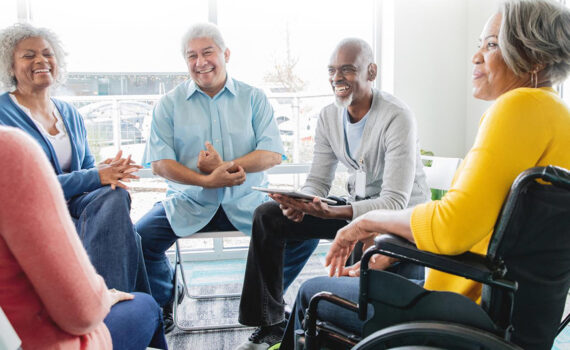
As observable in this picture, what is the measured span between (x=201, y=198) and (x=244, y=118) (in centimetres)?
54

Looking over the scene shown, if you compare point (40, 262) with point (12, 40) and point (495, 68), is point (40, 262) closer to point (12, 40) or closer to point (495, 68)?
point (495, 68)

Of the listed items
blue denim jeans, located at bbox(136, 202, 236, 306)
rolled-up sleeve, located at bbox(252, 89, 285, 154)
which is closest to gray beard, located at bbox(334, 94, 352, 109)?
rolled-up sleeve, located at bbox(252, 89, 285, 154)

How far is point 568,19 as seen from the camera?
1022mm

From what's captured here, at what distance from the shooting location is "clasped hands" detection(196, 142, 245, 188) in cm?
232

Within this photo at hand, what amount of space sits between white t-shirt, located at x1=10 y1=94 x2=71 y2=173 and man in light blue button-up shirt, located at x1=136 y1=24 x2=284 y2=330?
415mm

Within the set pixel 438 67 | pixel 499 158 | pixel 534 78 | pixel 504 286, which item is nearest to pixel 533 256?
pixel 504 286

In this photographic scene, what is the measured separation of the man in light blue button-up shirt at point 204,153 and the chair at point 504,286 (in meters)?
1.43

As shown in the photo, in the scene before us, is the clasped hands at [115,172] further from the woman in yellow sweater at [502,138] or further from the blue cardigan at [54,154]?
the woman in yellow sweater at [502,138]

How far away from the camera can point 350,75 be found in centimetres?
219

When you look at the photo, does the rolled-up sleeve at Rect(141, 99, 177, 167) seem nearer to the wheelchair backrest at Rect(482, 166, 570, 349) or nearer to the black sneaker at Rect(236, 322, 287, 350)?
the black sneaker at Rect(236, 322, 287, 350)

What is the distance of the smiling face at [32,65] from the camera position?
2150 mm

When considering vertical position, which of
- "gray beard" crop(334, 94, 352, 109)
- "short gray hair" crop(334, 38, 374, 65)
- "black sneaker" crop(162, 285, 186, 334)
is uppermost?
"short gray hair" crop(334, 38, 374, 65)

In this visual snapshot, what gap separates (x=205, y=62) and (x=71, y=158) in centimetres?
90

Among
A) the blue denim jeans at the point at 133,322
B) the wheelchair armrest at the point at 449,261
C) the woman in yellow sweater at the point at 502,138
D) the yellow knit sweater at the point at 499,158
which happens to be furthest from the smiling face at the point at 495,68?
the blue denim jeans at the point at 133,322
